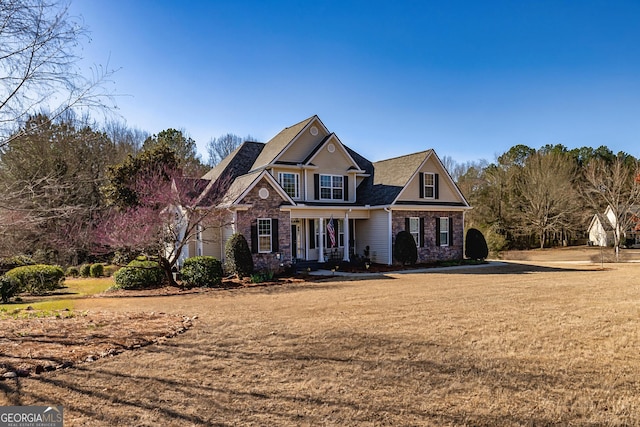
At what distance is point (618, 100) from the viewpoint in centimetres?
1827

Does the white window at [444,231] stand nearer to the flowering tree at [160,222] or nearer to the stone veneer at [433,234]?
the stone veneer at [433,234]

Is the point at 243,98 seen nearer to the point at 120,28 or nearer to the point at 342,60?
the point at 342,60

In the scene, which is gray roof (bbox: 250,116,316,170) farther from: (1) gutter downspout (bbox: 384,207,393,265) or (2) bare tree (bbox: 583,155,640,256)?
(2) bare tree (bbox: 583,155,640,256)

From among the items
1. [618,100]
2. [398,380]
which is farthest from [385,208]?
[398,380]

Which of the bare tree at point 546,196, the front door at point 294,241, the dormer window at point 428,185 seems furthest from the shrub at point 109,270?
the bare tree at point 546,196

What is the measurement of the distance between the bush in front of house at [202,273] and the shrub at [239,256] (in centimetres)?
123

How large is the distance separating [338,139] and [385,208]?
4723mm

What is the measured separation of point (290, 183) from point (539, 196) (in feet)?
103

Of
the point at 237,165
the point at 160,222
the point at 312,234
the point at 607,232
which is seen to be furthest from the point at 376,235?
the point at 607,232

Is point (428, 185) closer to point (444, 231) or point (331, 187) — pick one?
point (444, 231)

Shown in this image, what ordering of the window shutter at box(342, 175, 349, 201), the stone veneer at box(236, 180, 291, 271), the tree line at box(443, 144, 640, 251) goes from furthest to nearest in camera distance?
the tree line at box(443, 144, 640, 251) → the window shutter at box(342, 175, 349, 201) → the stone veneer at box(236, 180, 291, 271)

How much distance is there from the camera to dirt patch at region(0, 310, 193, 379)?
20.0ft

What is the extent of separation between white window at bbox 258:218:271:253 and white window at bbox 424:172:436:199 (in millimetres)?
9961

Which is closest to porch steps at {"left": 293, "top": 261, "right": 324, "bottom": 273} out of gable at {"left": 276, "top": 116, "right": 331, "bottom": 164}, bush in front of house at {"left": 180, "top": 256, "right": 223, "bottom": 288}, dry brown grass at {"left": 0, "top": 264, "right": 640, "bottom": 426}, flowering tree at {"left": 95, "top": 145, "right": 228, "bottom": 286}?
flowering tree at {"left": 95, "top": 145, "right": 228, "bottom": 286}
